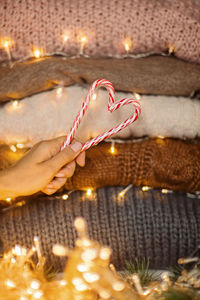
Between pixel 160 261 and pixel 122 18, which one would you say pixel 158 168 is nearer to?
pixel 160 261

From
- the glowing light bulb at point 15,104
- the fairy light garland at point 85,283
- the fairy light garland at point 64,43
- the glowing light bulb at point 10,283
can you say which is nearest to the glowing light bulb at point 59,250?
the fairy light garland at point 85,283

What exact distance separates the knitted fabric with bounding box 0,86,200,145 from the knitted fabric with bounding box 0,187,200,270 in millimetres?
151

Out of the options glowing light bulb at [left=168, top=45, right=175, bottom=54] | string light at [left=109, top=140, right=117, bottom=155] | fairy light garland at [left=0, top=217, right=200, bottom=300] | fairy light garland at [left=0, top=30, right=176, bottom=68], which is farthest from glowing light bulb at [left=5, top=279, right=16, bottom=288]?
glowing light bulb at [left=168, top=45, right=175, bottom=54]

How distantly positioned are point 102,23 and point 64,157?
35 cm

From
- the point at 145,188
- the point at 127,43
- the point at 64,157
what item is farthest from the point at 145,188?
the point at 127,43

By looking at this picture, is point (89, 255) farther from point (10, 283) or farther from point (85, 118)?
point (85, 118)

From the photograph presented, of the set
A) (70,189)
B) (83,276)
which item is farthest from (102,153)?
(83,276)

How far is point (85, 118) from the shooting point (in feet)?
2.68

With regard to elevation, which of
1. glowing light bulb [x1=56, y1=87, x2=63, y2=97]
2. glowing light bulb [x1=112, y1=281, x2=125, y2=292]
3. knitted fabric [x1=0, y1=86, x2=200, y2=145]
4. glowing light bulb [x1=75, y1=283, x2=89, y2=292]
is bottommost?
glowing light bulb [x1=75, y1=283, x2=89, y2=292]

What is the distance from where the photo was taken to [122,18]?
0.87 metres

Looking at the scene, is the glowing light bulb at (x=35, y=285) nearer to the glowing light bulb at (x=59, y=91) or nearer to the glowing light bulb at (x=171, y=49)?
the glowing light bulb at (x=59, y=91)

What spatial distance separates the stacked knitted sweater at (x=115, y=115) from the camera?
0.82 m

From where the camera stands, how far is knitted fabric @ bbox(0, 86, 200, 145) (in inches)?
32.0

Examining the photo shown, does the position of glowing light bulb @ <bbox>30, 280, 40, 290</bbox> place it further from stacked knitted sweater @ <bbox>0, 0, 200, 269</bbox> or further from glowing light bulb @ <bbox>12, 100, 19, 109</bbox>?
glowing light bulb @ <bbox>12, 100, 19, 109</bbox>
